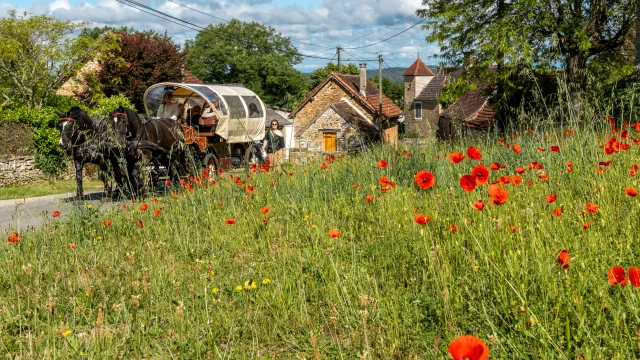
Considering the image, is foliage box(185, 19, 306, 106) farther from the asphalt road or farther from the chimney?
the asphalt road

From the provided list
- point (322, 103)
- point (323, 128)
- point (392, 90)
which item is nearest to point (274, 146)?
point (323, 128)

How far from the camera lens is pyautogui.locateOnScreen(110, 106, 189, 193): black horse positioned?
11398mm

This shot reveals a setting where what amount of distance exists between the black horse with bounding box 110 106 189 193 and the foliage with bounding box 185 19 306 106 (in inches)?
2117

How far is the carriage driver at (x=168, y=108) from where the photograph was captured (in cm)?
1597

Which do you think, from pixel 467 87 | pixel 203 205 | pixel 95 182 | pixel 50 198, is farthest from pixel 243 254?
pixel 467 87

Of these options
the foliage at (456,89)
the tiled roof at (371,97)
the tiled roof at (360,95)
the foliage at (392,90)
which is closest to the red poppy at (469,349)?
the foliage at (456,89)

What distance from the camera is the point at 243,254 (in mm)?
4828

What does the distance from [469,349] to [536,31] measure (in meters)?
19.7

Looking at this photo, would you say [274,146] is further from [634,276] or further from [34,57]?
[34,57]

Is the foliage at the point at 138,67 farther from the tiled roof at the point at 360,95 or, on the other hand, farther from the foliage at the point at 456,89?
the foliage at the point at 456,89

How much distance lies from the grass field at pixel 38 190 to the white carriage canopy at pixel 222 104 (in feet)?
9.73

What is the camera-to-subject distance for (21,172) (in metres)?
18.1

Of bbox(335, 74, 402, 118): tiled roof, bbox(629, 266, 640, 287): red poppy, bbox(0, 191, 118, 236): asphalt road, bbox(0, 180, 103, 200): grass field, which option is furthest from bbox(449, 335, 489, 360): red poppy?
bbox(335, 74, 402, 118): tiled roof

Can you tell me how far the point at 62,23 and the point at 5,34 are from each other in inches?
78.8
